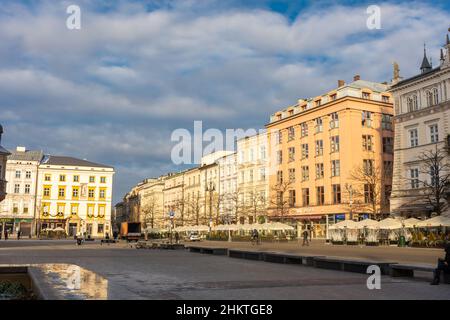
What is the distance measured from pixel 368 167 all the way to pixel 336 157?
4.48 metres

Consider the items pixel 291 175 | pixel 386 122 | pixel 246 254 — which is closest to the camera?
pixel 246 254

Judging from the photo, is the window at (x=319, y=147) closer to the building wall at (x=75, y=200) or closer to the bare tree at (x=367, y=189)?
the bare tree at (x=367, y=189)

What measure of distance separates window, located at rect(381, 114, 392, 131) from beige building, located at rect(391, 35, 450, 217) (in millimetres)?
11457

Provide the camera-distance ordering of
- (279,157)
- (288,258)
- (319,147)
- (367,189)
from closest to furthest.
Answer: (288,258)
(367,189)
(319,147)
(279,157)

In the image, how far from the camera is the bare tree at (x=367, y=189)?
5428 centimetres

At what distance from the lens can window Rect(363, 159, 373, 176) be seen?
52131 mm

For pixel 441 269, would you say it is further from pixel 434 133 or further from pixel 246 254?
pixel 434 133

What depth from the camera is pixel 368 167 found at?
56031mm

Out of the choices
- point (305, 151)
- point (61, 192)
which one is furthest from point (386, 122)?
point (61, 192)

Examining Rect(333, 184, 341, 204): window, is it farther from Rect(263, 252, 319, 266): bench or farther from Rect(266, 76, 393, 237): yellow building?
Rect(263, 252, 319, 266): bench

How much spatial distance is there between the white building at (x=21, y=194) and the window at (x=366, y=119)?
61.6 m

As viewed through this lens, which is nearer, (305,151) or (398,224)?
(398,224)

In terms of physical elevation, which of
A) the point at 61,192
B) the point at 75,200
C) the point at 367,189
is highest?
the point at 61,192

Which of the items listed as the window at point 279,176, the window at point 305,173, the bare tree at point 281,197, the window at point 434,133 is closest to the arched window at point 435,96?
the window at point 434,133
